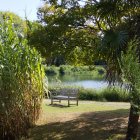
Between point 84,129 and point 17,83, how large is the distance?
2461mm

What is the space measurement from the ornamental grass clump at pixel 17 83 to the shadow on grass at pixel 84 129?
1.98 ft

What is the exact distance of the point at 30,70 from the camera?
12.1 meters

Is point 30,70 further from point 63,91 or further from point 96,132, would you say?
point 63,91

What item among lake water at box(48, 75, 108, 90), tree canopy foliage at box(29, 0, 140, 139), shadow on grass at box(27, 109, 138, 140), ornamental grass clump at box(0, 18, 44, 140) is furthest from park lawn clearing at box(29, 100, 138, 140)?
lake water at box(48, 75, 108, 90)

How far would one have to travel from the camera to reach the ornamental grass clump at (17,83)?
37.4 feet

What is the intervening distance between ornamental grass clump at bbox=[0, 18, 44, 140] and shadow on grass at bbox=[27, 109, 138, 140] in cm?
60

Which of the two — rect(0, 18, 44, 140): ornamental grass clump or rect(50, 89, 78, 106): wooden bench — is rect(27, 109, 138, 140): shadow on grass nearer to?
rect(0, 18, 44, 140): ornamental grass clump

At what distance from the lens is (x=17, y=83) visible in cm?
1152

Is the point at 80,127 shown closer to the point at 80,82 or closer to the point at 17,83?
the point at 17,83

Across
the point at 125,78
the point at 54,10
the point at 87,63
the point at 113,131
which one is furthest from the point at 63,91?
the point at 125,78

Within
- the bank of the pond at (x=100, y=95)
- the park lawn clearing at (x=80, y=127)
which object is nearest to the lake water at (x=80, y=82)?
the bank of the pond at (x=100, y=95)

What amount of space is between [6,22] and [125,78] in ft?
20.4

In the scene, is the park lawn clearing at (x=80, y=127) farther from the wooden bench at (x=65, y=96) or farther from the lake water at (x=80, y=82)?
the lake water at (x=80, y=82)

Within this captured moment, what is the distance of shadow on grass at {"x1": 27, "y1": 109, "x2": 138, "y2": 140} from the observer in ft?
37.0
